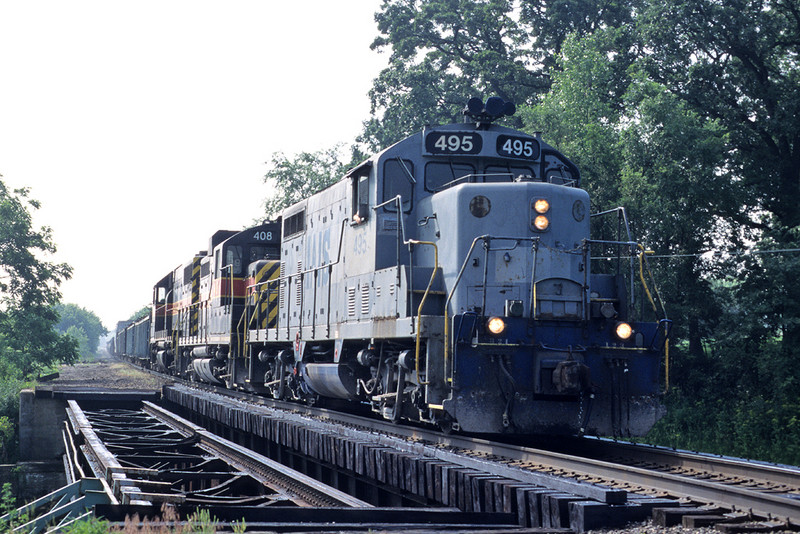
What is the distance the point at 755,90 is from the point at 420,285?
1461cm

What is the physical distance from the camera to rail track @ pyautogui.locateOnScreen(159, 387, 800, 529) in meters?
5.79

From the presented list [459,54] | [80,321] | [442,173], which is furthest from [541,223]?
[80,321]

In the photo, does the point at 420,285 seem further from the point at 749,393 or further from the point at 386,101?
the point at 386,101

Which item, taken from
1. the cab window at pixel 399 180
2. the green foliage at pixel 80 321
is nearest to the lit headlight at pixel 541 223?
the cab window at pixel 399 180

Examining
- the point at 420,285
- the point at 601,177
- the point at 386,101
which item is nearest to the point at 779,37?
the point at 601,177

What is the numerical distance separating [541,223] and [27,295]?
3201cm

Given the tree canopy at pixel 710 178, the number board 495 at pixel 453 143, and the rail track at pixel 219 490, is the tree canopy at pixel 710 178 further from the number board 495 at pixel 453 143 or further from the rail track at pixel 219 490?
the rail track at pixel 219 490

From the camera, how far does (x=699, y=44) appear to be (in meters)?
21.6

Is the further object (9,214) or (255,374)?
(9,214)

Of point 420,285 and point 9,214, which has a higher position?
point 9,214

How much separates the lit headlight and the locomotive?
0.01m

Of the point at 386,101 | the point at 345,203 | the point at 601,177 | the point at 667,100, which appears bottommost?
the point at 345,203

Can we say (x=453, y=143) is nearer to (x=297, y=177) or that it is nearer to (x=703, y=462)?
(x=703, y=462)

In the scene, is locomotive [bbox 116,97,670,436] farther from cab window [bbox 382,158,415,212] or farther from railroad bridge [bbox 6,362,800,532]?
railroad bridge [bbox 6,362,800,532]
